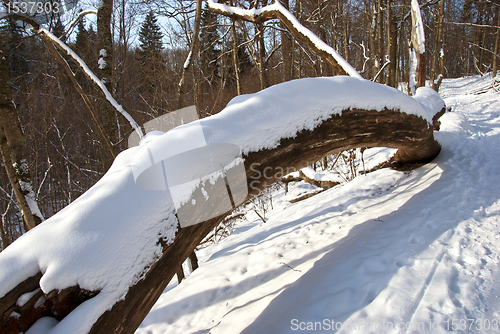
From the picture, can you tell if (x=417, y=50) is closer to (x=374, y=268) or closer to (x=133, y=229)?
(x=374, y=268)

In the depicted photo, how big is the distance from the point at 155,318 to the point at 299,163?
1992mm

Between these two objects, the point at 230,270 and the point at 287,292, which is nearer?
the point at 287,292

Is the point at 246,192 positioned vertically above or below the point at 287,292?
above

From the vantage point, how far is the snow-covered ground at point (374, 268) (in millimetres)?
1529

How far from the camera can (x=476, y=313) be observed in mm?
1420

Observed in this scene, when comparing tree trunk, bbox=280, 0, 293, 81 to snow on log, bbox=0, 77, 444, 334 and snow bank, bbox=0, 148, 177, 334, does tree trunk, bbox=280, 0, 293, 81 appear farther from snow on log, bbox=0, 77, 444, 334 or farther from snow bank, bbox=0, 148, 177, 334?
snow bank, bbox=0, 148, 177, 334

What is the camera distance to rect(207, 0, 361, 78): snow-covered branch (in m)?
3.33

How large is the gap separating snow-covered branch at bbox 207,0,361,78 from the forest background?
719 millimetres

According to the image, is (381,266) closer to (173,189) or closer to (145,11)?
(173,189)

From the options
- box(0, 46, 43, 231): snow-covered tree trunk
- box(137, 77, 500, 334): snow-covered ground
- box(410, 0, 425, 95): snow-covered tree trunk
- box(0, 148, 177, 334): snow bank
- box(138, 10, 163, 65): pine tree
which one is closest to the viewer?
box(0, 148, 177, 334): snow bank

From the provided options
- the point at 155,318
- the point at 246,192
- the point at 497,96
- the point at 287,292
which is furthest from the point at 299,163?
the point at 497,96

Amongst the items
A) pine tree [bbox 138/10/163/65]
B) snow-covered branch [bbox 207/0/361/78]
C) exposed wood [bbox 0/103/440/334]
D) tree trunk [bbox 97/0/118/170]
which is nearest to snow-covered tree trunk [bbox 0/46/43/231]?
tree trunk [bbox 97/0/118/170]

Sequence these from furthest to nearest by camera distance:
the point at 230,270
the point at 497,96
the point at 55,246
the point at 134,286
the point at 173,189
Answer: the point at 497,96 → the point at 230,270 → the point at 173,189 → the point at 134,286 → the point at 55,246

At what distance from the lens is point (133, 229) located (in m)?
1.34
